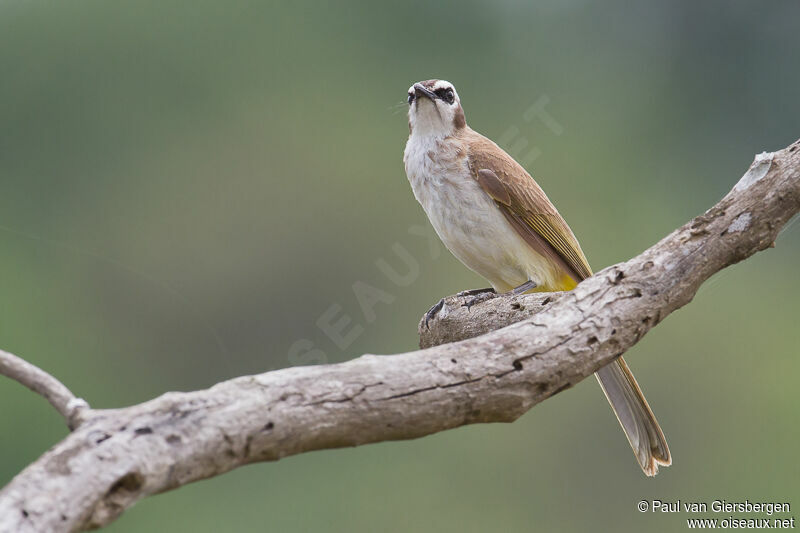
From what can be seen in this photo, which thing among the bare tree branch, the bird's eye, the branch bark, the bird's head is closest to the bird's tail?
the branch bark

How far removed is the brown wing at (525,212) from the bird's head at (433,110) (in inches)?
9.5

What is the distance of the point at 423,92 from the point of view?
4461mm

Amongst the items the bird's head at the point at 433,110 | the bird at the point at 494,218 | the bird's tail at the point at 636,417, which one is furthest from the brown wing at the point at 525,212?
the bird's tail at the point at 636,417

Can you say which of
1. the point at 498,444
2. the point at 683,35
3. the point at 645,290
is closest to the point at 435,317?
the point at 645,290

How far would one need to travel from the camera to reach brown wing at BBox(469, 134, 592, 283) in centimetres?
425

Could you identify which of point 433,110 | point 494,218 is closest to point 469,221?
point 494,218

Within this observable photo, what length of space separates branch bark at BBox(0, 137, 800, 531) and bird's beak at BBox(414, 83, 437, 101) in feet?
5.16

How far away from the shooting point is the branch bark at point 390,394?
229 cm

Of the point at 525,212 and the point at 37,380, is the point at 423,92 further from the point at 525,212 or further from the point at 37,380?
the point at 37,380

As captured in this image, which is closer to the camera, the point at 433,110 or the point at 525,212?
the point at 525,212

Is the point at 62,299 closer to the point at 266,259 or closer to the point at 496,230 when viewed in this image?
the point at 266,259

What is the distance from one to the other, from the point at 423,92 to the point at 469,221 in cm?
66

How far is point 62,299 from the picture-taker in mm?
11844

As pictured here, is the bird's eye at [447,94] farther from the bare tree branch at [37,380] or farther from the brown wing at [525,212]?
the bare tree branch at [37,380]
